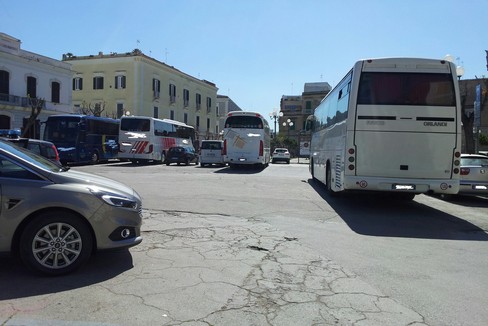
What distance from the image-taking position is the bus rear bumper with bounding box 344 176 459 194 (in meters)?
9.76

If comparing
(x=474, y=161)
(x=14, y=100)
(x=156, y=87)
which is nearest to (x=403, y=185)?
(x=474, y=161)

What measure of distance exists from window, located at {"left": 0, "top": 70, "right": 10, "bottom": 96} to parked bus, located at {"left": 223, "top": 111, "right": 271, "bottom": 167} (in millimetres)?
21483

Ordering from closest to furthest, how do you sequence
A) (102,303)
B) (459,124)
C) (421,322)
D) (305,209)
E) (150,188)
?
(421,322)
(102,303)
(459,124)
(305,209)
(150,188)

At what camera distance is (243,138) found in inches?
1021

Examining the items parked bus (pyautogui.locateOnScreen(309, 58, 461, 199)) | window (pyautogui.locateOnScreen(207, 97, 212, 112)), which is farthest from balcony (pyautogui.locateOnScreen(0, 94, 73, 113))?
parked bus (pyautogui.locateOnScreen(309, 58, 461, 199))

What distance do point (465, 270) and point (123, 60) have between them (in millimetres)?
51658

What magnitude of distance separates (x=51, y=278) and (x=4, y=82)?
36430 mm

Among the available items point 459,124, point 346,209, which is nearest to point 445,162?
point 459,124

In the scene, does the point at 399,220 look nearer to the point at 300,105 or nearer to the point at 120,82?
the point at 120,82

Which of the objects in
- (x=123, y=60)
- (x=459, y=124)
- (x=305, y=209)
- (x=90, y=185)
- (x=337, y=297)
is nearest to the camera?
(x=337, y=297)

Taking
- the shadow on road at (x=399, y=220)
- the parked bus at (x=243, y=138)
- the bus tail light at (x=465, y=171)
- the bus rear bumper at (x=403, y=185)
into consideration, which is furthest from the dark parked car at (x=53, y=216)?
the parked bus at (x=243, y=138)

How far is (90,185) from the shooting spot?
5.20 m

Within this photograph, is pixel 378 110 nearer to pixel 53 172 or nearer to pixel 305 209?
pixel 305 209

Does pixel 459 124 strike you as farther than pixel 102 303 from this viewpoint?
Yes
